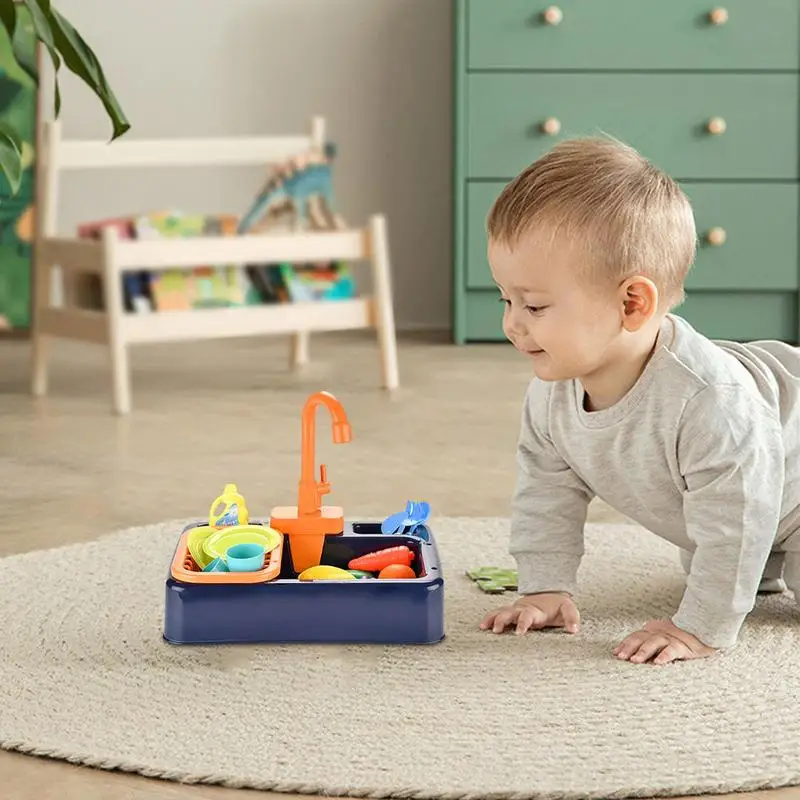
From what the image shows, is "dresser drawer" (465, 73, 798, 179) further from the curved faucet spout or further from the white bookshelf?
the curved faucet spout

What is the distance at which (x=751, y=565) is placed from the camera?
1201 millimetres

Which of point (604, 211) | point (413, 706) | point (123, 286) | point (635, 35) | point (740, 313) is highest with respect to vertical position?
point (635, 35)

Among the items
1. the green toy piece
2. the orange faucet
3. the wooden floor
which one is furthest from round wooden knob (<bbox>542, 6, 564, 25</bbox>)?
the orange faucet

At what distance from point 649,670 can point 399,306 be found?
239cm

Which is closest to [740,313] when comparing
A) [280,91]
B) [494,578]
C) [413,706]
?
[280,91]

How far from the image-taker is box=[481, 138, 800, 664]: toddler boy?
1.17 m

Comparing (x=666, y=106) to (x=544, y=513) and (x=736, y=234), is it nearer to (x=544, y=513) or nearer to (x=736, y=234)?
(x=736, y=234)

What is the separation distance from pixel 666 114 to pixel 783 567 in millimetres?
1916

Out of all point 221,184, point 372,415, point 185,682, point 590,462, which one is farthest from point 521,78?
point 185,682

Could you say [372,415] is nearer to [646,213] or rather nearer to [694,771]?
[646,213]

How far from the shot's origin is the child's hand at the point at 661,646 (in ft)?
3.94

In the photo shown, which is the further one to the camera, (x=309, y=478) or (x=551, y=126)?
(x=551, y=126)

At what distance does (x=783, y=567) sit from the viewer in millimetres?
1353

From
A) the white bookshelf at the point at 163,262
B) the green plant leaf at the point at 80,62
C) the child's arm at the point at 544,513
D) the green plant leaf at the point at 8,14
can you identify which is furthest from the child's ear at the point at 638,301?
the white bookshelf at the point at 163,262
